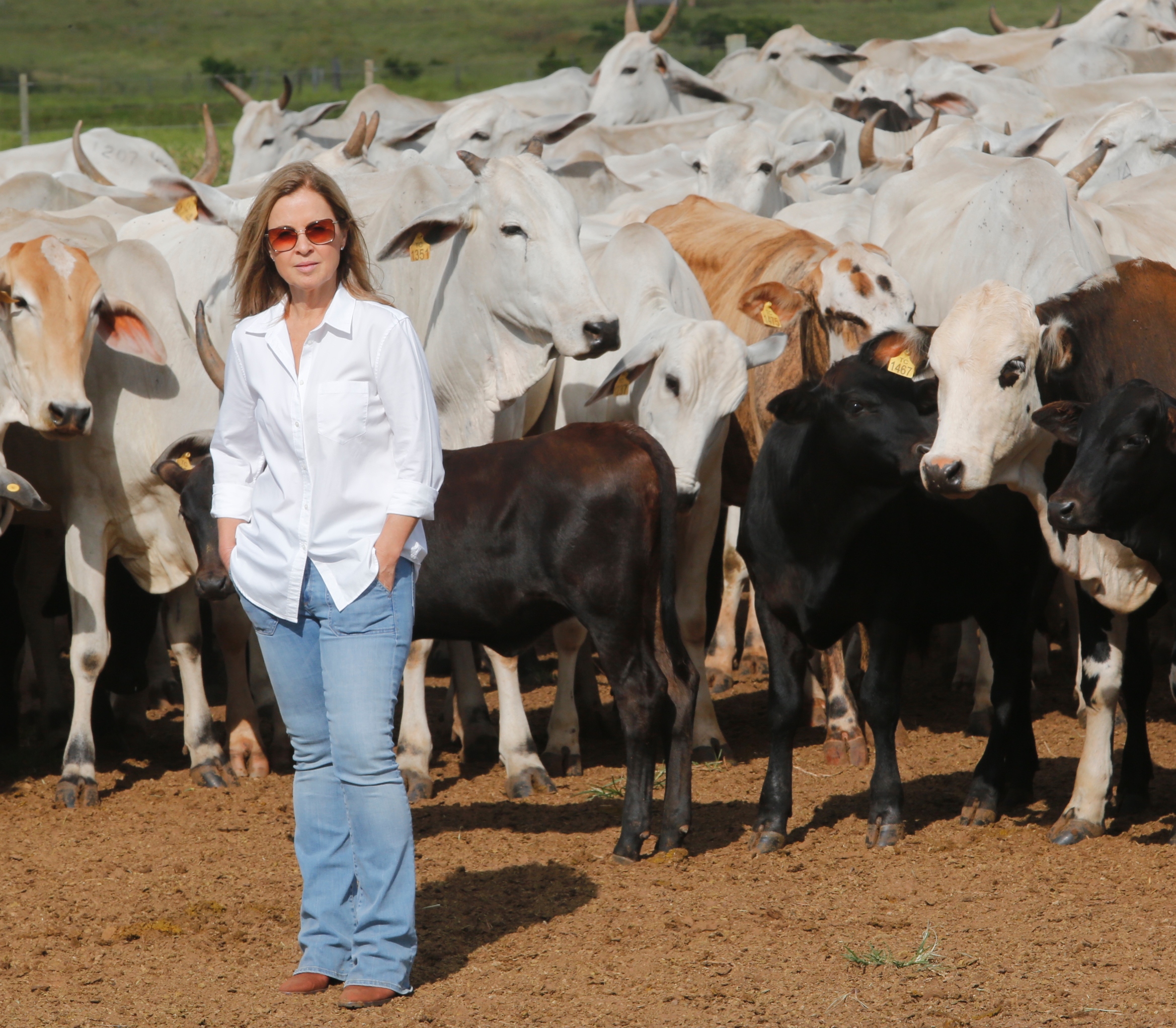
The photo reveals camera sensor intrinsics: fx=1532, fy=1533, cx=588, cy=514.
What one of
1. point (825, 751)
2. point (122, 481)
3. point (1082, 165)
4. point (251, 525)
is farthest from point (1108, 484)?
point (1082, 165)

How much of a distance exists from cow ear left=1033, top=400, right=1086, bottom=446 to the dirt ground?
1434 mm

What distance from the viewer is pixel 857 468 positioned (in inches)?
211

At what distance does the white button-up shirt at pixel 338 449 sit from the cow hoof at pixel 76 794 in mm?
2887

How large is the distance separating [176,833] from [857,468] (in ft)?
9.59

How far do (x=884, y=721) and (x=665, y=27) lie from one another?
44.6ft

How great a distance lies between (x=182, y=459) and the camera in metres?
6.21

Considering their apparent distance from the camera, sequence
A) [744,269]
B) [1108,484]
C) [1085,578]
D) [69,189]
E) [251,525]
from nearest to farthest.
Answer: [251,525], [1108,484], [1085,578], [744,269], [69,189]

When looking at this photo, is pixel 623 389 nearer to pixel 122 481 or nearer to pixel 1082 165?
pixel 122 481

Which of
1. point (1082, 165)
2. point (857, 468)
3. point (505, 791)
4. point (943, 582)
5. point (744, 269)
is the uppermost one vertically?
point (1082, 165)

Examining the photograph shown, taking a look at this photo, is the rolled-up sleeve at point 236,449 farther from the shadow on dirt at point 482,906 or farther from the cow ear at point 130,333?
the cow ear at point 130,333

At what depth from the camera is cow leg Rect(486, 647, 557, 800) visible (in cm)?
625

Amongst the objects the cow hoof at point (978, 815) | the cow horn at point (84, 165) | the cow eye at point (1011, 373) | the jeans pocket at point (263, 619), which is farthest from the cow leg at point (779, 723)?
the cow horn at point (84, 165)

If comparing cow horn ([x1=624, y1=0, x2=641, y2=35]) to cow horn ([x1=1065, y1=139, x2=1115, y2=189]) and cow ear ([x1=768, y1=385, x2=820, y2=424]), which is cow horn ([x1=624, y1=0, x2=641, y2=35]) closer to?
cow horn ([x1=1065, y1=139, x2=1115, y2=189])

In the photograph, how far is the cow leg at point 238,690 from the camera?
22.3 feet
